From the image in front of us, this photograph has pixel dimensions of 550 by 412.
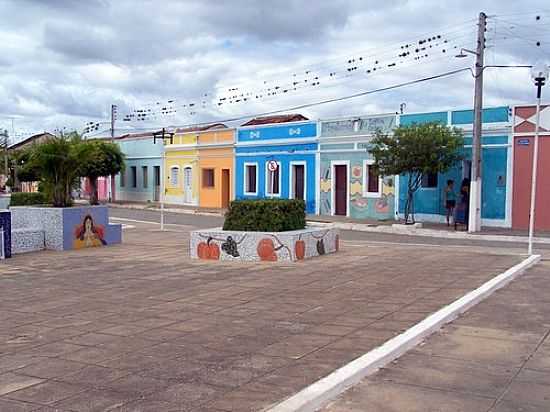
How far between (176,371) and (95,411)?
107cm

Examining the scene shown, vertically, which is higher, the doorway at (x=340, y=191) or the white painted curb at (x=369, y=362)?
the doorway at (x=340, y=191)

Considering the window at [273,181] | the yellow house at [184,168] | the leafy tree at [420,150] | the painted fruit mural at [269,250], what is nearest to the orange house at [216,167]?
the yellow house at [184,168]

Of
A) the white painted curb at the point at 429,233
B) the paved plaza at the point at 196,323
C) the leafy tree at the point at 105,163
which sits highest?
the leafy tree at the point at 105,163

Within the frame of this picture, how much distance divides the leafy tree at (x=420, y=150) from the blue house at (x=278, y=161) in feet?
24.7

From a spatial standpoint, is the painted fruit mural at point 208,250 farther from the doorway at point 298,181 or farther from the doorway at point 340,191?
the doorway at point 298,181

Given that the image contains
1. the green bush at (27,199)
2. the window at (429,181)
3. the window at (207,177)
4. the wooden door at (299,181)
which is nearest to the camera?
the green bush at (27,199)

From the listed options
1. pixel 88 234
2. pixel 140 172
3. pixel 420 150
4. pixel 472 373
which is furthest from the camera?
pixel 140 172

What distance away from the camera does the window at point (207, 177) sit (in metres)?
40.6

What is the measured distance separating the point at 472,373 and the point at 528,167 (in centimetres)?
2081

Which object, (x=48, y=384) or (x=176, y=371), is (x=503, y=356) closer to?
(x=176, y=371)

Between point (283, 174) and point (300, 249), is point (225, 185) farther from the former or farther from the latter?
point (300, 249)

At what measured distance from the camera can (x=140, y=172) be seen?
4803 centimetres

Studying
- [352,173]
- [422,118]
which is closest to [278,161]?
A: [352,173]

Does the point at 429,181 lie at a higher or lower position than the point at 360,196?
higher
